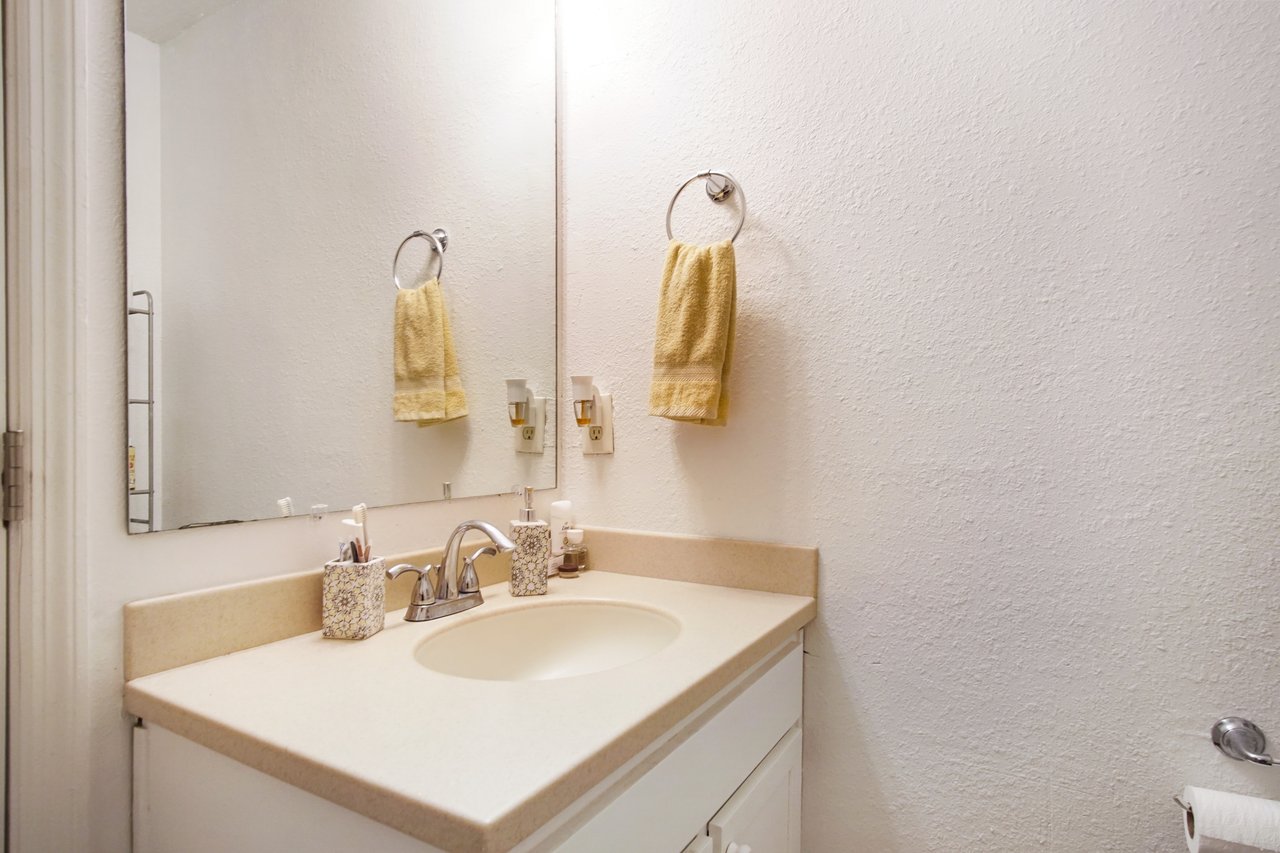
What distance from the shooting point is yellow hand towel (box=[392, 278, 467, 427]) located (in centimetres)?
111

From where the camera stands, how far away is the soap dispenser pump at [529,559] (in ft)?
3.71

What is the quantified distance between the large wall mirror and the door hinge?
0.30 feet

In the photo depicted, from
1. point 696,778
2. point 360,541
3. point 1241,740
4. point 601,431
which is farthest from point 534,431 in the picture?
point 1241,740

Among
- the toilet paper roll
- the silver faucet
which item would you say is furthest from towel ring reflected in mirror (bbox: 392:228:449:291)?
the toilet paper roll

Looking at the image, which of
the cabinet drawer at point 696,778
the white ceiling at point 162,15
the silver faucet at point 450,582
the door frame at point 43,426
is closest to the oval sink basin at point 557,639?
the silver faucet at point 450,582

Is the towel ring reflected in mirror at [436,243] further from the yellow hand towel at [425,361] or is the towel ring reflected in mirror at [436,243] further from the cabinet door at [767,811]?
the cabinet door at [767,811]

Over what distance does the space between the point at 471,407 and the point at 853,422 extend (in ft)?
2.28

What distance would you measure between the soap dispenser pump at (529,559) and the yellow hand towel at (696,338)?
0.29 metres

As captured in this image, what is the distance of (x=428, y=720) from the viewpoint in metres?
0.64

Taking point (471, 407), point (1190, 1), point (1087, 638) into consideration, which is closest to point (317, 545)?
point (471, 407)

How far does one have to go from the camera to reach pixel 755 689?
3.04ft

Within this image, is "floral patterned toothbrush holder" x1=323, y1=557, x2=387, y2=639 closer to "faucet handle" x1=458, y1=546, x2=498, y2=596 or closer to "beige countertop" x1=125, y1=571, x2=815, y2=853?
"beige countertop" x1=125, y1=571, x2=815, y2=853

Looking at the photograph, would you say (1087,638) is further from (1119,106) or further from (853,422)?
(1119,106)

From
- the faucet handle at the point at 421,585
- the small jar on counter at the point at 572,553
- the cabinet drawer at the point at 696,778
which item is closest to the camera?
the cabinet drawer at the point at 696,778
